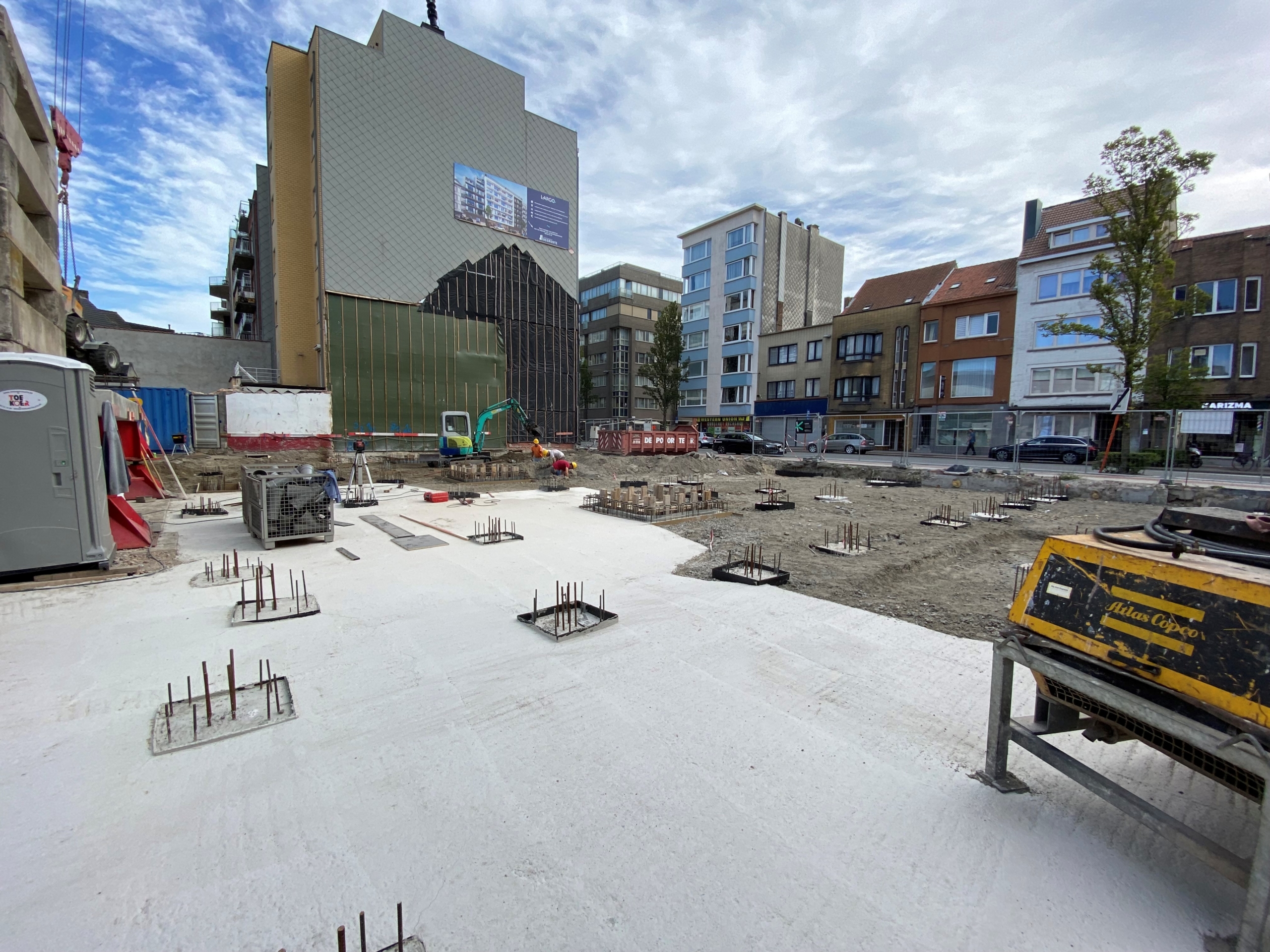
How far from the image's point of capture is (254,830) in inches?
107

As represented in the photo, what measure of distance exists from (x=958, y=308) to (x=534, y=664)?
130 ft

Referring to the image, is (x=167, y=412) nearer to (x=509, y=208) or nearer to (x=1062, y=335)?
(x=509, y=208)

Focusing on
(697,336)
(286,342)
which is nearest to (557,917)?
(286,342)

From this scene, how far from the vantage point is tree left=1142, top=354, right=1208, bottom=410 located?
72.4 feet

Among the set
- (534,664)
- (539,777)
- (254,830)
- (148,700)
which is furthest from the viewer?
(534,664)

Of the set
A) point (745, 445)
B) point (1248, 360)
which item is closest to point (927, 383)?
point (1248, 360)

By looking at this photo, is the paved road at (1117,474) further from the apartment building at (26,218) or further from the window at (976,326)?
the apartment building at (26,218)

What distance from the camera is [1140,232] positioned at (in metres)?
20.8

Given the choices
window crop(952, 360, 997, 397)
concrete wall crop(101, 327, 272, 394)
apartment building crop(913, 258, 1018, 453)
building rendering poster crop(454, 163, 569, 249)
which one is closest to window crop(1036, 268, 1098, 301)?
apartment building crop(913, 258, 1018, 453)

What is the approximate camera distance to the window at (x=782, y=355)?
1810 inches

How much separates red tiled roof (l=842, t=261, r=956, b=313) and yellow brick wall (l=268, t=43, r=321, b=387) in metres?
35.3

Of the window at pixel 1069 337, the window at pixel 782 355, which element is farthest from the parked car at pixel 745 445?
the window at pixel 1069 337

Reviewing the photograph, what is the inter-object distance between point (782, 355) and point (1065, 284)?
19506 mm

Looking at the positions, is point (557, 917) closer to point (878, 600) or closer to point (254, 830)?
point (254, 830)
